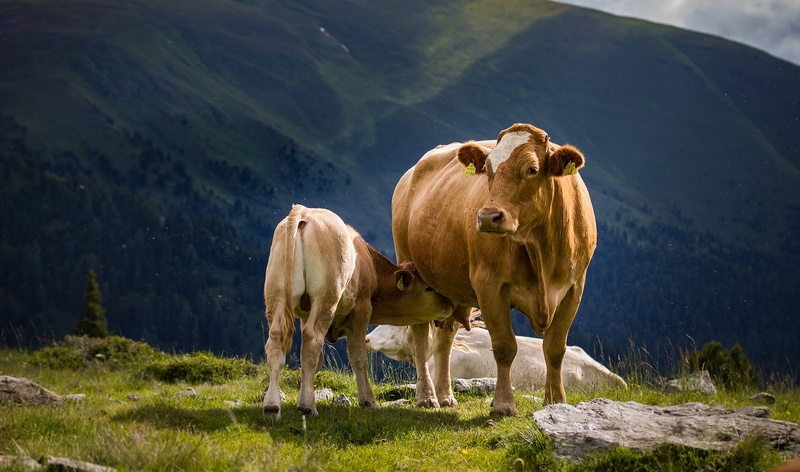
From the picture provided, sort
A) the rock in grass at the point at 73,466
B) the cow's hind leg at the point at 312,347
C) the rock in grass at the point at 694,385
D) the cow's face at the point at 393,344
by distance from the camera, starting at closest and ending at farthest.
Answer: the rock in grass at the point at 73,466 → the cow's hind leg at the point at 312,347 → the rock in grass at the point at 694,385 → the cow's face at the point at 393,344

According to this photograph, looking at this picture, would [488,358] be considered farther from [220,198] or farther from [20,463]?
[220,198]

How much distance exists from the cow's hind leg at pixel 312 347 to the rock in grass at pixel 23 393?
2977 millimetres

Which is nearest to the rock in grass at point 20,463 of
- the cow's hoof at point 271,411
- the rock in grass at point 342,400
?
the cow's hoof at point 271,411

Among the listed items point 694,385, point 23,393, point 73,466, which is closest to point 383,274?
point 694,385

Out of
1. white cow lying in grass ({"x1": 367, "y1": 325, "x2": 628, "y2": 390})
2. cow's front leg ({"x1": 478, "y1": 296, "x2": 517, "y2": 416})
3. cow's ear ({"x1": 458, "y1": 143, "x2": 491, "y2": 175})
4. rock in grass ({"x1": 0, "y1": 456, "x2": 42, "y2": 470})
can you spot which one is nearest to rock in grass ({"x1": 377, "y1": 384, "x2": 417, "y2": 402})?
white cow lying in grass ({"x1": 367, "y1": 325, "x2": 628, "y2": 390})

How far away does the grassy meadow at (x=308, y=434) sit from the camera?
730cm

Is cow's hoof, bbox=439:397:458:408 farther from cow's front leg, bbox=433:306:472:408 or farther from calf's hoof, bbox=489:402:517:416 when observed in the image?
calf's hoof, bbox=489:402:517:416

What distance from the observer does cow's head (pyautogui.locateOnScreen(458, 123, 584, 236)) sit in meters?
10.3

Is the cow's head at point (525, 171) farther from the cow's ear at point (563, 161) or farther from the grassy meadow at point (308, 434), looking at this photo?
the grassy meadow at point (308, 434)

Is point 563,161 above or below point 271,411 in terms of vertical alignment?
above

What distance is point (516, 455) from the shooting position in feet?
27.2

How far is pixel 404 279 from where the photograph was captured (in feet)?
41.1

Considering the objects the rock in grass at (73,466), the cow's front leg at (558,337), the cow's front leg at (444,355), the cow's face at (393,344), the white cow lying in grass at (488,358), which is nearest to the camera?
the rock in grass at (73,466)

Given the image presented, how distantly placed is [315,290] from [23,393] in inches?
147
